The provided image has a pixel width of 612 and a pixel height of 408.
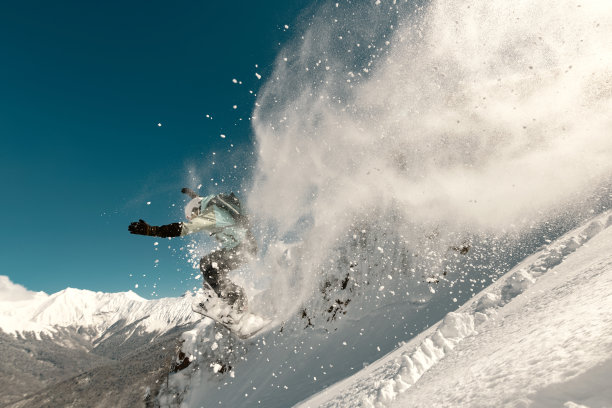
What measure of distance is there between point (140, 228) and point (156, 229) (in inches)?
10.4

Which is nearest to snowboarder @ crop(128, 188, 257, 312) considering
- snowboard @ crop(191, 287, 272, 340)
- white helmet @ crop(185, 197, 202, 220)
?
white helmet @ crop(185, 197, 202, 220)

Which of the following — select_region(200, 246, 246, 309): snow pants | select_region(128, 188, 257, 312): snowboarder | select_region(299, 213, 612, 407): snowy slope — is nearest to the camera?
select_region(299, 213, 612, 407): snowy slope

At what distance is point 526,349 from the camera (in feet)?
5.65

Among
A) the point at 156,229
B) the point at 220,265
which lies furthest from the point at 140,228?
the point at 220,265

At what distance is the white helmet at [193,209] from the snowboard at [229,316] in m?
3.48

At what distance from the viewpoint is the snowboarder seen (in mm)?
5508

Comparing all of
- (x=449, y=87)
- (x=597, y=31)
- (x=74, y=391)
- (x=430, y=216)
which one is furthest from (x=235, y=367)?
(x=74, y=391)

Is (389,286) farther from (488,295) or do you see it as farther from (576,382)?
(576,382)

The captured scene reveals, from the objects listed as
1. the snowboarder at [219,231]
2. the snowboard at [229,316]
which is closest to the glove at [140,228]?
the snowboarder at [219,231]

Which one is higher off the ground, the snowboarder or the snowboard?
the snowboarder

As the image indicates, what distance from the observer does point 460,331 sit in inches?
127

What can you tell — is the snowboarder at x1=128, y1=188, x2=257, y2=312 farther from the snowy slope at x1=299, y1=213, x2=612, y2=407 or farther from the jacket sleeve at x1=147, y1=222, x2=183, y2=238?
the snowy slope at x1=299, y1=213, x2=612, y2=407

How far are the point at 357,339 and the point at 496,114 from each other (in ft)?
23.6

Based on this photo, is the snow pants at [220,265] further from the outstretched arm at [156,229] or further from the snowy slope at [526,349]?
the snowy slope at [526,349]
